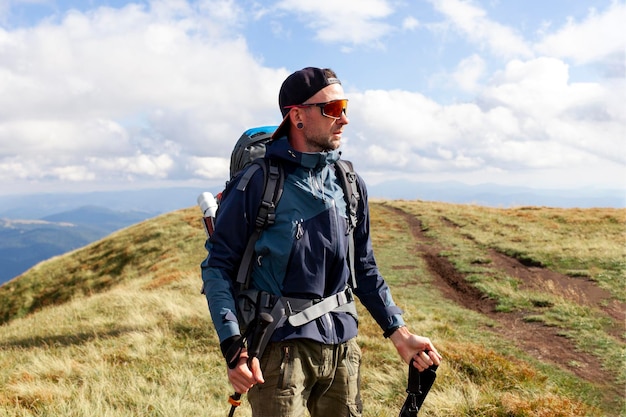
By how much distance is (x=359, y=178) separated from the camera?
3.29 m

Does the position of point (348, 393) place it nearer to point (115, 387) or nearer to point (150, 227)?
point (115, 387)

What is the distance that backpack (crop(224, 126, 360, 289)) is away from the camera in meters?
2.71

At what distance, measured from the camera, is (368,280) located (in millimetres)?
3236

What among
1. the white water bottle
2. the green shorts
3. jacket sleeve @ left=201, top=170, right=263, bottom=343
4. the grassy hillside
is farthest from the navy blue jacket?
the grassy hillside

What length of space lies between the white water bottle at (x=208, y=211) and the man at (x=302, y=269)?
5.96 feet

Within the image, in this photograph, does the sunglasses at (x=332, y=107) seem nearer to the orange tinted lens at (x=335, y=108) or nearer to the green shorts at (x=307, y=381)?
the orange tinted lens at (x=335, y=108)

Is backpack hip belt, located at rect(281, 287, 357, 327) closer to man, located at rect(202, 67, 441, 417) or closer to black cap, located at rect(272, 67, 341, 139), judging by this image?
man, located at rect(202, 67, 441, 417)

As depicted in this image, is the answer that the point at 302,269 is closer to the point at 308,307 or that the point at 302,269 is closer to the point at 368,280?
the point at 308,307

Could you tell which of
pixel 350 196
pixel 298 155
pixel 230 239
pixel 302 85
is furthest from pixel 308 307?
pixel 302 85

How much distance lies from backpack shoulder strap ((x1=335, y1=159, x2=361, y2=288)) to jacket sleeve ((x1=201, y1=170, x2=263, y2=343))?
62cm

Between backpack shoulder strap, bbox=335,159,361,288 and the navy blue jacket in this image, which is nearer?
the navy blue jacket

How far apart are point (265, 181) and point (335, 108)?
70cm

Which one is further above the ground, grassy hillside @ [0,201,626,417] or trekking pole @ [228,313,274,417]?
trekking pole @ [228,313,274,417]

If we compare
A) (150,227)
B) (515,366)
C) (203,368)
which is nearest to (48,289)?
(150,227)
